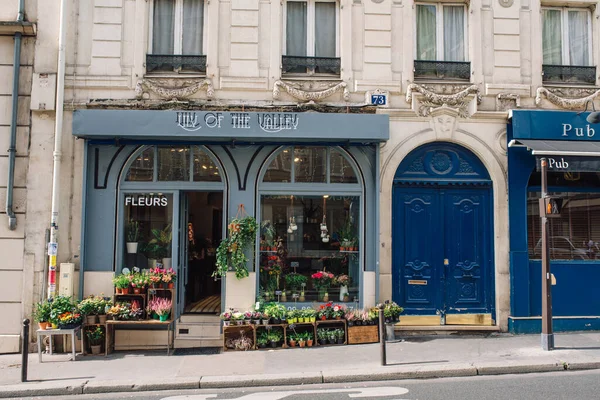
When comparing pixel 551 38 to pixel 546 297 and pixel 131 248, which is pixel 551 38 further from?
pixel 131 248

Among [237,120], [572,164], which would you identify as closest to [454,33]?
[572,164]

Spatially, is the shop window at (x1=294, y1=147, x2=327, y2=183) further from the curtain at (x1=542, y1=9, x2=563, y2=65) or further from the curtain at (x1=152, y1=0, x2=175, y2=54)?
the curtain at (x1=542, y1=9, x2=563, y2=65)

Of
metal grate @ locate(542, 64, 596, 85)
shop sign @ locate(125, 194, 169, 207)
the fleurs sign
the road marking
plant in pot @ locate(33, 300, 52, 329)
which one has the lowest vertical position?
the road marking

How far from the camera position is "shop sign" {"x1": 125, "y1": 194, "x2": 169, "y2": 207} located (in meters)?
9.08

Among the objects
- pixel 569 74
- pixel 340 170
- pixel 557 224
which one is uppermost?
pixel 569 74

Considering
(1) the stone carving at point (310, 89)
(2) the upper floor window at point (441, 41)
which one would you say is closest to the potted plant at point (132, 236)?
(1) the stone carving at point (310, 89)

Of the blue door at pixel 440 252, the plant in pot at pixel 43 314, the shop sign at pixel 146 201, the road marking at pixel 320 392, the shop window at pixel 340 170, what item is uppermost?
the shop window at pixel 340 170

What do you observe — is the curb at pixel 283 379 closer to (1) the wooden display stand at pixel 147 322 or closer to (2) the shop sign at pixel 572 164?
(1) the wooden display stand at pixel 147 322

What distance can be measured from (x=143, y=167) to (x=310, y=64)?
3768 millimetres

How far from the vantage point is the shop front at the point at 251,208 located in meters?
8.88

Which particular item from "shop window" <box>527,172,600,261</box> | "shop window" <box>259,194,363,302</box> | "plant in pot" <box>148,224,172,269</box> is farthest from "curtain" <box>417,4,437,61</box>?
"plant in pot" <box>148,224,172,269</box>

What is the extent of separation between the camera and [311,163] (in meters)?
9.25

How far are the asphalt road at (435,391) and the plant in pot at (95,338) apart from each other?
1.88 m

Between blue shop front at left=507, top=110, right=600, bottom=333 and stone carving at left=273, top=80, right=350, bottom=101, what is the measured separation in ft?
11.1
